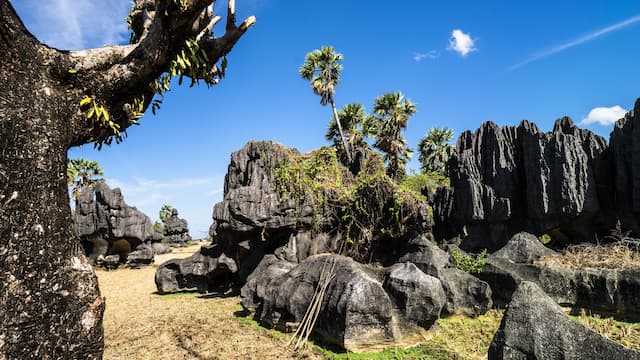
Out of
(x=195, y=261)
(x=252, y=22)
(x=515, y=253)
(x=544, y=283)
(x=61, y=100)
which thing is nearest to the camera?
(x=61, y=100)

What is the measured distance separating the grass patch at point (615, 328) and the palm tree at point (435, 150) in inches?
1175

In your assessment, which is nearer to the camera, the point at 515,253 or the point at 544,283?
the point at 544,283

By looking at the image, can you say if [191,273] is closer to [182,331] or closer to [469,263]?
[182,331]

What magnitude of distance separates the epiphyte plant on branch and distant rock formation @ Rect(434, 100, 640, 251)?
1889cm

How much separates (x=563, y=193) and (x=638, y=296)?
9079 millimetres

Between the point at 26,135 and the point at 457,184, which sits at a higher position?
the point at 457,184

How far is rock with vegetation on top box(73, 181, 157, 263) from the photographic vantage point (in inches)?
1037

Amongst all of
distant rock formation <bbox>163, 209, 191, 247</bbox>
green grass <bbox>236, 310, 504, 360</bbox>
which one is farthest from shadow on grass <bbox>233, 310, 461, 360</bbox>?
distant rock formation <bbox>163, 209, 191, 247</bbox>

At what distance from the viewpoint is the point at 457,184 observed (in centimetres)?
2216

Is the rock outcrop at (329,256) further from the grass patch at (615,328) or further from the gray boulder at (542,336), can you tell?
the gray boulder at (542,336)

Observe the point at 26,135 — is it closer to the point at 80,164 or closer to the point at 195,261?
the point at 195,261

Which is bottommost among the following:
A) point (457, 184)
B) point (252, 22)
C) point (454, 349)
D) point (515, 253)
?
point (454, 349)

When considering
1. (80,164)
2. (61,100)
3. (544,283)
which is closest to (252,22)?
(61,100)

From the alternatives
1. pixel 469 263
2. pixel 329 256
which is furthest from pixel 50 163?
pixel 469 263
